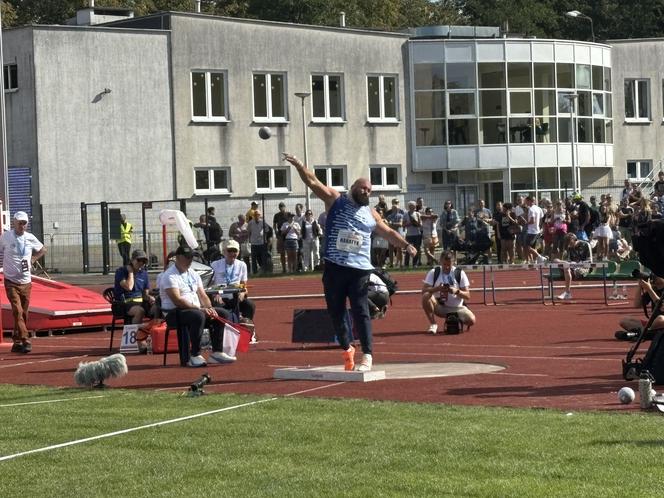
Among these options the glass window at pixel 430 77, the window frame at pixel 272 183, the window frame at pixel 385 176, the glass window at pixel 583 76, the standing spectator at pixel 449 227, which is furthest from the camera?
the glass window at pixel 583 76

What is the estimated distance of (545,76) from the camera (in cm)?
5622

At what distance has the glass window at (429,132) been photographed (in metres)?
55.0

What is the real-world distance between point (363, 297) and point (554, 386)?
86.2 inches

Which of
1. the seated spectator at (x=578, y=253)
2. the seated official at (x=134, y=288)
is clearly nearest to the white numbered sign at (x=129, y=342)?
the seated official at (x=134, y=288)

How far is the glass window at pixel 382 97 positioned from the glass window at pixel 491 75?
343 centimetres

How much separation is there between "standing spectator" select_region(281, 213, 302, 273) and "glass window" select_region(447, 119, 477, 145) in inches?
614

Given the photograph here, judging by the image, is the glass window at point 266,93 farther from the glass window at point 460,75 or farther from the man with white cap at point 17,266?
the man with white cap at point 17,266

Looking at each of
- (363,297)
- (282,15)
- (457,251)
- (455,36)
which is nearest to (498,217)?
(457,251)

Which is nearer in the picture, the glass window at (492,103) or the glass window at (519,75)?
the glass window at (492,103)

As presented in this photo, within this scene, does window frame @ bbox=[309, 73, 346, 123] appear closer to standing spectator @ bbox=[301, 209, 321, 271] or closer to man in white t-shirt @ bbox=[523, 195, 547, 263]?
standing spectator @ bbox=[301, 209, 321, 271]

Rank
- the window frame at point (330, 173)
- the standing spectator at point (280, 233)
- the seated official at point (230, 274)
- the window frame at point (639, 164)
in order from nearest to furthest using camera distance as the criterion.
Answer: the seated official at point (230, 274), the standing spectator at point (280, 233), the window frame at point (330, 173), the window frame at point (639, 164)

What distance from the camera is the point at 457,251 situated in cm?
4072

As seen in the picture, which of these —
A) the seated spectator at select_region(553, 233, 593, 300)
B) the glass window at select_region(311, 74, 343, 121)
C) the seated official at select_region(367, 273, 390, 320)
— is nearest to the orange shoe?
the seated official at select_region(367, 273, 390, 320)

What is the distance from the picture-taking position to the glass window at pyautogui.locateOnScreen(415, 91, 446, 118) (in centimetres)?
5491
